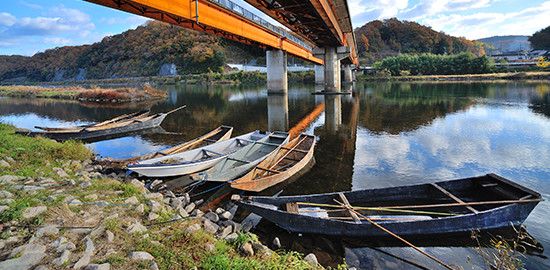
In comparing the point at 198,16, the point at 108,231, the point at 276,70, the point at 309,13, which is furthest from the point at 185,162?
the point at 276,70

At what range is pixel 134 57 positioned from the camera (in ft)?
424

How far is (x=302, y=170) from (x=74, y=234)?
770 cm

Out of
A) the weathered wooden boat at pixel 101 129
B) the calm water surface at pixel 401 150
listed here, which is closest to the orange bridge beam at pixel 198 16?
the weathered wooden boat at pixel 101 129

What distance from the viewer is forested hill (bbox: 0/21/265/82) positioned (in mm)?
111125

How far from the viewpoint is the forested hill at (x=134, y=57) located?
A: 4375 inches

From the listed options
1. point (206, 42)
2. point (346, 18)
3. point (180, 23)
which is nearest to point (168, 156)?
point (180, 23)

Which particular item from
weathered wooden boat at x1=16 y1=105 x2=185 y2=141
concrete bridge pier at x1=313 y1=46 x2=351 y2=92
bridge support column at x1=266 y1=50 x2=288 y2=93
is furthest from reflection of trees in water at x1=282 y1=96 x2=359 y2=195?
bridge support column at x1=266 y1=50 x2=288 y2=93

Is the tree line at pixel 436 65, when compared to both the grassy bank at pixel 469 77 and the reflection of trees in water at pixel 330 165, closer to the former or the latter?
the grassy bank at pixel 469 77

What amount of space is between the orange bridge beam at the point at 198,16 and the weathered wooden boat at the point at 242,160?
11448mm

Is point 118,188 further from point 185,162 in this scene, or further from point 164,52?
point 164,52

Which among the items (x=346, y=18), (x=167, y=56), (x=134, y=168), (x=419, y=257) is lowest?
(x=419, y=257)

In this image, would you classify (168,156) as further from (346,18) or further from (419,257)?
(346,18)

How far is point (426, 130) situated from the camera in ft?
58.2

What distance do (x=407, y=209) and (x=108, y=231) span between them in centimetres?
674
